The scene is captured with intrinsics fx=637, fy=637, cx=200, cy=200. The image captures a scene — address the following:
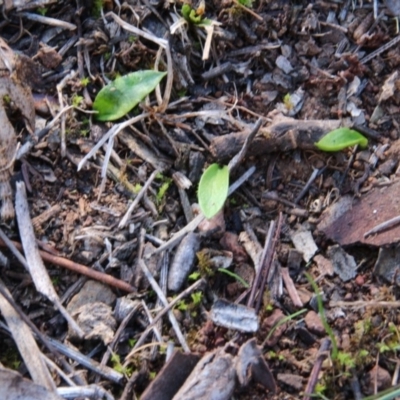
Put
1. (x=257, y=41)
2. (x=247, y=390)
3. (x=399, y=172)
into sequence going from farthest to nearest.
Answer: (x=257, y=41) < (x=399, y=172) < (x=247, y=390)

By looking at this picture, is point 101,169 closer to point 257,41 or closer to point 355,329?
point 257,41

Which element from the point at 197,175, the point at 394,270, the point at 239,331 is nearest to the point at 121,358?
the point at 239,331

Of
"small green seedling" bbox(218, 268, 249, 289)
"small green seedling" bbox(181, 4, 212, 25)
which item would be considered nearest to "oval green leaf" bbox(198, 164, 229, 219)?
"small green seedling" bbox(218, 268, 249, 289)

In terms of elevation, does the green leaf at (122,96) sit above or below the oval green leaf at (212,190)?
above

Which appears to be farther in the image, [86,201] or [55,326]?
[86,201]

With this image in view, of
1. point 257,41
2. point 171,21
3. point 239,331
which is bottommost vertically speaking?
point 239,331

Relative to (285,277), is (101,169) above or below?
above

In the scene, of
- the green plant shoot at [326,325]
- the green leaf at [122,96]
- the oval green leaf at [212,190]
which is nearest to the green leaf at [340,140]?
the oval green leaf at [212,190]

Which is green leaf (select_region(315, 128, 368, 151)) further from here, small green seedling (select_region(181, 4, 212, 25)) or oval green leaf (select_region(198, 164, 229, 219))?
small green seedling (select_region(181, 4, 212, 25))

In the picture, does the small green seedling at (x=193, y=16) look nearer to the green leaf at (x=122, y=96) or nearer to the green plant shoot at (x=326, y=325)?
the green leaf at (x=122, y=96)
